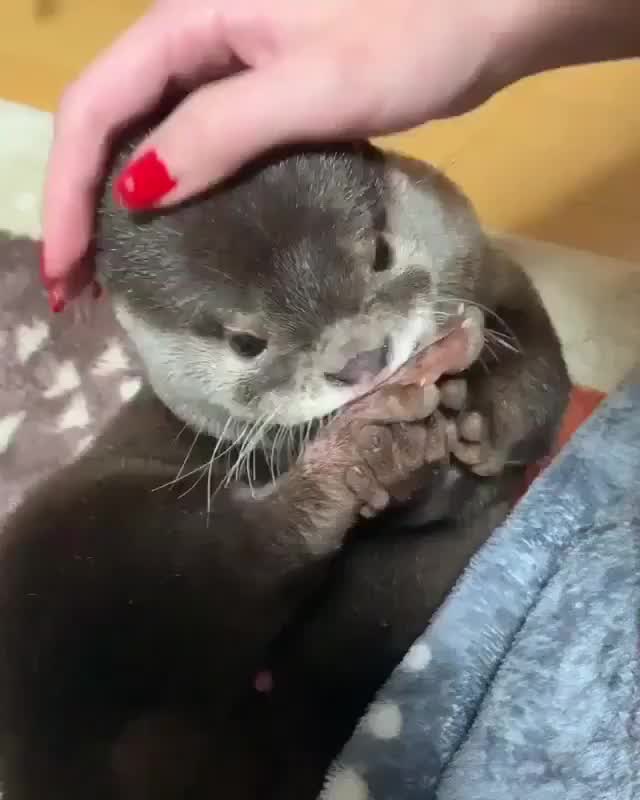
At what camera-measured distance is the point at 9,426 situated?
175 centimetres

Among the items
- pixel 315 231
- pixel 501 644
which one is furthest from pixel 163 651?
pixel 315 231

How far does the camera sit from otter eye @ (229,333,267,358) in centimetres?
108

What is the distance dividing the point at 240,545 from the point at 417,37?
500 mm

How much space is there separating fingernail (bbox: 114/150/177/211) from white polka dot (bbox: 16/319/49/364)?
86cm

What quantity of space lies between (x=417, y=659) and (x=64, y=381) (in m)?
0.92

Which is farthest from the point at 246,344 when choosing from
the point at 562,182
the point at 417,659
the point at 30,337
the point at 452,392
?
the point at 562,182

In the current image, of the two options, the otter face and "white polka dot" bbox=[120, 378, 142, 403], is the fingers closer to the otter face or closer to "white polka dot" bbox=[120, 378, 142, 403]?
the otter face

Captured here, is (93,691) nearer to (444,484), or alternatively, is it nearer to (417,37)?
(444,484)

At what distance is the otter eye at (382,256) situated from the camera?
42.3 inches

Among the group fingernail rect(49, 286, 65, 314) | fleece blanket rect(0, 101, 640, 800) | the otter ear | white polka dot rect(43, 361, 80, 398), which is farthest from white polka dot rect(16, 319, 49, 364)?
fleece blanket rect(0, 101, 640, 800)

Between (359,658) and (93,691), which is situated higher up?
(93,691)

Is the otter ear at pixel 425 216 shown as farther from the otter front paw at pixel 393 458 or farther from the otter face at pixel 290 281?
the otter front paw at pixel 393 458

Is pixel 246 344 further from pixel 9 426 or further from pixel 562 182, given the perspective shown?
pixel 562 182

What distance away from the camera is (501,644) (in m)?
1.07
